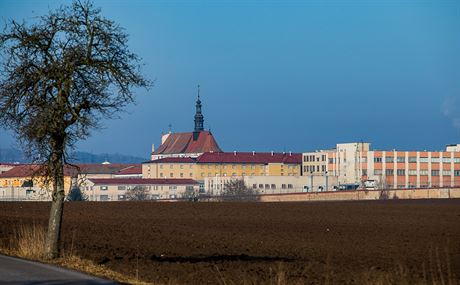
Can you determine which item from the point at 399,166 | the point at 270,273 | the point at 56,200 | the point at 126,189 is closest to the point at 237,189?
the point at 126,189

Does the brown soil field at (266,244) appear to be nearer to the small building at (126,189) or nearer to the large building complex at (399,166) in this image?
the small building at (126,189)

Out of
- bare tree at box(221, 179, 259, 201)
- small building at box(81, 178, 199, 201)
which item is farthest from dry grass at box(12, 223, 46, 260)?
small building at box(81, 178, 199, 201)

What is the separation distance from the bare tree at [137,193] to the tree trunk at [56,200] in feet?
403

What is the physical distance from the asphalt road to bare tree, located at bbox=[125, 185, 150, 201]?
12660 cm

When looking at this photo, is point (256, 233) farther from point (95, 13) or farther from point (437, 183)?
point (437, 183)

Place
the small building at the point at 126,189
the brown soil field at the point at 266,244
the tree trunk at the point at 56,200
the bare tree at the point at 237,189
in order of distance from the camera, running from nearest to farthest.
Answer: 1. the brown soil field at the point at 266,244
2. the tree trunk at the point at 56,200
3. the bare tree at the point at 237,189
4. the small building at the point at 126,189

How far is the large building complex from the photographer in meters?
172

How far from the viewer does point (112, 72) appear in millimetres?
24094

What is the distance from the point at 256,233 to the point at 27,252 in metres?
17.7

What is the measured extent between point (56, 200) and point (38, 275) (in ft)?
19.0

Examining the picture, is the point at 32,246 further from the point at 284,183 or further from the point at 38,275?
the point at 284,183

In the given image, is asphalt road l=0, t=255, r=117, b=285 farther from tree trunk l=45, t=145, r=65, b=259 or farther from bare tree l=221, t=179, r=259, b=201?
bare tree l=221, t=179, r=259, b=201

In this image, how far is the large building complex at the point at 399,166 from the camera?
17175 centimetres

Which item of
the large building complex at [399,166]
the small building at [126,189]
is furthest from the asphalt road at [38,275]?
the large building complex at [399,166]
